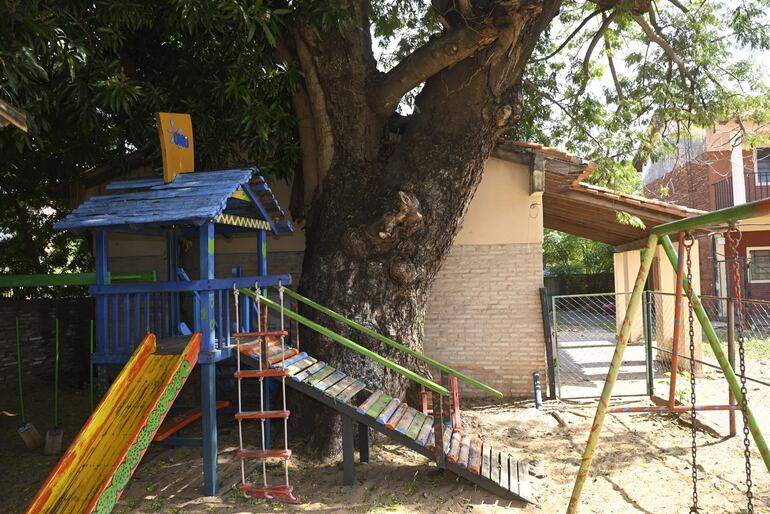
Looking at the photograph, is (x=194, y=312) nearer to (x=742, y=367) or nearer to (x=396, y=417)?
(x=396, y=417)

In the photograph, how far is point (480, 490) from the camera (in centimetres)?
512

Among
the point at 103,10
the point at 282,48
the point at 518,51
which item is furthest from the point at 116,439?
the point at 518,51

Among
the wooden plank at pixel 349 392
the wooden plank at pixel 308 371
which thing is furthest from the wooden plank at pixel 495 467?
the wooden plank at pixel 308 371

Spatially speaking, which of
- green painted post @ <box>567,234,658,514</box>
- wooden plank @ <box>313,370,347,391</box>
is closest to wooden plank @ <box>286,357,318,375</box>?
wooden plank @ <box>313,370,347,391</box>

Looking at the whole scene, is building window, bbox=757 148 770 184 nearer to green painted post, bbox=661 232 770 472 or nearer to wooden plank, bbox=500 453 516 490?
green painted post, bbox=661 232 770 472

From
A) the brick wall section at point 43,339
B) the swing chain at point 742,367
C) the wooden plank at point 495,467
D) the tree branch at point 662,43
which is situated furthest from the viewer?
the brick wall section at point 43,339

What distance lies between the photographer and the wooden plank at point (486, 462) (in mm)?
5004

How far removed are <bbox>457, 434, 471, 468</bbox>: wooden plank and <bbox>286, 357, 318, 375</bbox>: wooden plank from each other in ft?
5.46

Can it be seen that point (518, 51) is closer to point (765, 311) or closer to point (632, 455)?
point (632, 455)

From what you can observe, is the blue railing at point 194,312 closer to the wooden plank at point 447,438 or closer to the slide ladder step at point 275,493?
the slide ladder step at point 275,493

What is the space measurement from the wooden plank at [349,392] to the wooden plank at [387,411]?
319 millimetres

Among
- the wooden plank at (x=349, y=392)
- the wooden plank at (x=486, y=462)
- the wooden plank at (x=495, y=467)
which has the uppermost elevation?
the wooden plank at (x=349, y=392)

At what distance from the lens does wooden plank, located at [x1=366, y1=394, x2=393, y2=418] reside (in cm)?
510

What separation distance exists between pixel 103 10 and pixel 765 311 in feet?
58.1
